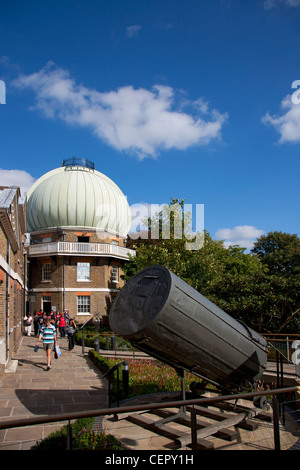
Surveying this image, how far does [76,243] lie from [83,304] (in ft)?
18.7

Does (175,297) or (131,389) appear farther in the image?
(131,389)

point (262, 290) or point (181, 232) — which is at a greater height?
point (181, 232)

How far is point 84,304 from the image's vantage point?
35000mm

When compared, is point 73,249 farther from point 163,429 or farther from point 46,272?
point 163,429

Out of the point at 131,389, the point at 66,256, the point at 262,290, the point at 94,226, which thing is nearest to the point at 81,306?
the point at 66,256

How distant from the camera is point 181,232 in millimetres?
29281

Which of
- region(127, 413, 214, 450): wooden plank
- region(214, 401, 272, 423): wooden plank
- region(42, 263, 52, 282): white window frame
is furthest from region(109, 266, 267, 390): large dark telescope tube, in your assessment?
region(42, 263, 52, 282): white window frame

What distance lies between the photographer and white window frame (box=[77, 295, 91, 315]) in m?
34.8

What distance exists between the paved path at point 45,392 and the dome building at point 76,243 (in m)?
17.7

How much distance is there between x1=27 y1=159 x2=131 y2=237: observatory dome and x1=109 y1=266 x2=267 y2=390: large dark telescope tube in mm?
30671

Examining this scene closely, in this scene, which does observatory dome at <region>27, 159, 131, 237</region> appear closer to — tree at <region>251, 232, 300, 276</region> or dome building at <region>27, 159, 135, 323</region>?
dome building at <region>27, 159, 135, 323</region>
